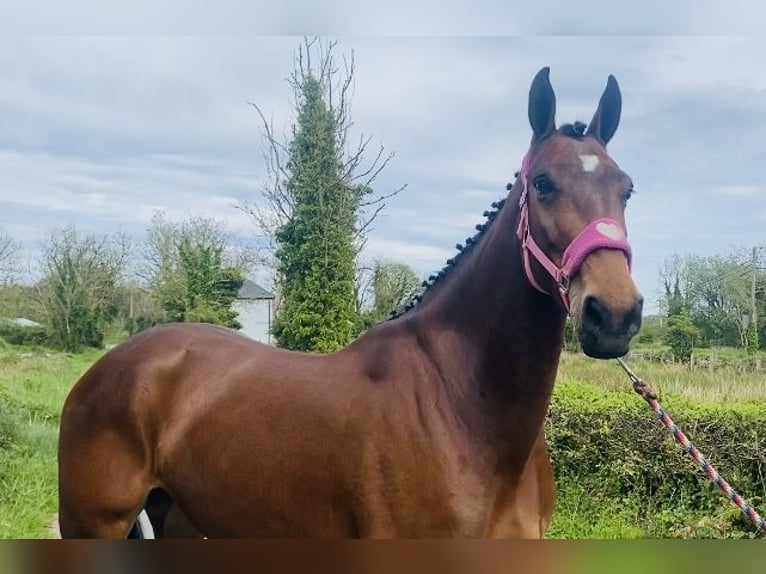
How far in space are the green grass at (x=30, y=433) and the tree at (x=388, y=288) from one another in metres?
1.27

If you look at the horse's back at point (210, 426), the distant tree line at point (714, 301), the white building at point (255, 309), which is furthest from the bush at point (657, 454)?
the horse's back at point (210, 426)

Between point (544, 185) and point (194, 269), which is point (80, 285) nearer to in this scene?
point (194, 269)

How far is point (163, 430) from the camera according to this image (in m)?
1.84

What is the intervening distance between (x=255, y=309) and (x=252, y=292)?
0.08 metres

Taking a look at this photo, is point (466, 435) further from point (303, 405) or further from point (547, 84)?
point (547, 84)

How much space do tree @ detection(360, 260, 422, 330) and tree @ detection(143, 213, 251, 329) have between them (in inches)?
23.1

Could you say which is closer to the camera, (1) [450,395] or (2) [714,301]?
(1) [450,395]

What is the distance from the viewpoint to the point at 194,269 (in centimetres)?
273

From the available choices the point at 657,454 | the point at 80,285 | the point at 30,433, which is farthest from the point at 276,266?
the point at 657,454

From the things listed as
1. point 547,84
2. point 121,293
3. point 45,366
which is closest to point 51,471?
point 45,366

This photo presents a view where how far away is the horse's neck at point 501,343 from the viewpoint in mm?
1395

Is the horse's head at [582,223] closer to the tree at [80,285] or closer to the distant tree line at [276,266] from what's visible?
the distant tree line at [276,266]

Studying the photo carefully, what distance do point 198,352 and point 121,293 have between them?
94 cm

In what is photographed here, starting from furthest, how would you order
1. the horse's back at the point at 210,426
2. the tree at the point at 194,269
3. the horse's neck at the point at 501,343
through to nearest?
the tree at the point at 194,269 < the horse's back at the point at 210,426 < the horse's neck at the point at 501,343
